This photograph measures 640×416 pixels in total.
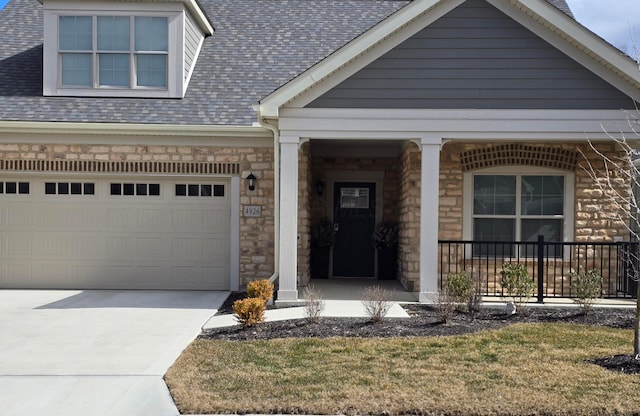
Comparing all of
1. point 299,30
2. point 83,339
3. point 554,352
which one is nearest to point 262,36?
point 299,30

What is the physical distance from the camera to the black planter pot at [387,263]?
43.2 ft

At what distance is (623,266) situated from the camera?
10.4 meters

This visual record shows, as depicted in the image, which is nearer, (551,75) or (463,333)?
(463,333)

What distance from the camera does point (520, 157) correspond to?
10883 mm

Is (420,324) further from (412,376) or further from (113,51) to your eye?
(113,51)

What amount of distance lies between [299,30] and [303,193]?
482cm

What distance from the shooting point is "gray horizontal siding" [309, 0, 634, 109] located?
31.5ft

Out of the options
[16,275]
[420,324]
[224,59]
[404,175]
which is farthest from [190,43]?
[420,324]

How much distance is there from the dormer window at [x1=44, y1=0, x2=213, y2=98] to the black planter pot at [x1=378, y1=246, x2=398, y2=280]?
18.1ft

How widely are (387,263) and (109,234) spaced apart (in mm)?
5907

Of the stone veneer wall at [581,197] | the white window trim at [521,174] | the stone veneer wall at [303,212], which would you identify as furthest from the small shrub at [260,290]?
the white window trim at [521,174]

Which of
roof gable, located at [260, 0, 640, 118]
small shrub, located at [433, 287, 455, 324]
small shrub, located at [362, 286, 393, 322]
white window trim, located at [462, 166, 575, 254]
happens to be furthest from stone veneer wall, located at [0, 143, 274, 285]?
small shrub, located at [433, 287, 455, 324]

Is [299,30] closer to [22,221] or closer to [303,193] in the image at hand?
[303,193]

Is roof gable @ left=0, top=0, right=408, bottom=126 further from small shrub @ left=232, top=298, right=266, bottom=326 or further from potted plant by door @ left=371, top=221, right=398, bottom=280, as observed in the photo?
small shrub @ left=232, top=298, right=266, bottom=326
